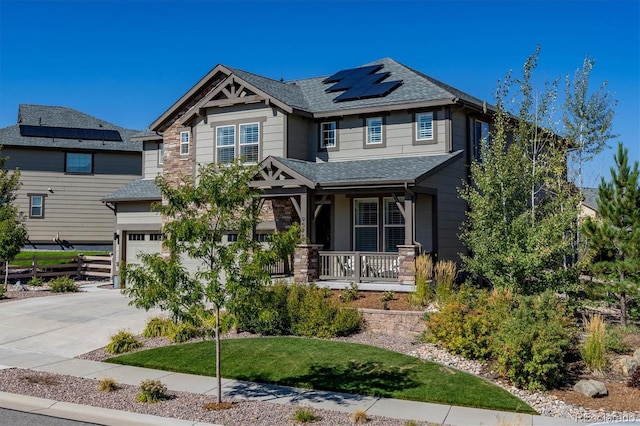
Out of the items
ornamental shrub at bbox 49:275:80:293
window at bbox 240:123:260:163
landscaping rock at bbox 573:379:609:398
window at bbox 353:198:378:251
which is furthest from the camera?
ornamental shrub at bbox 49:275:80:293

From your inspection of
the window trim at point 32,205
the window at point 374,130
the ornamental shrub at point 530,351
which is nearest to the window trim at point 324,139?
the window at point 374,130

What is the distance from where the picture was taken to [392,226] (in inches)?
759

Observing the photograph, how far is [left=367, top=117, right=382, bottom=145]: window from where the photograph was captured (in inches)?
796

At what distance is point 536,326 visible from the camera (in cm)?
973

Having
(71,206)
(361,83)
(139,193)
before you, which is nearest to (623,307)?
(361,83)

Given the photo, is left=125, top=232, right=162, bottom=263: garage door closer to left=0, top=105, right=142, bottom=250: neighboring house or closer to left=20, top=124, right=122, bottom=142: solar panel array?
left=0, top=105, right=142, bottom=250: neighboring house

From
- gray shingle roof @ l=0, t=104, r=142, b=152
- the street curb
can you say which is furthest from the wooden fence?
the street curb

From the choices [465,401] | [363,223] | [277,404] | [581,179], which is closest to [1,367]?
[277,404]

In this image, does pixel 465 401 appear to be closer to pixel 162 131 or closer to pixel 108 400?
pixel 108 400

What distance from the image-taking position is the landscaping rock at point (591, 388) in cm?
900

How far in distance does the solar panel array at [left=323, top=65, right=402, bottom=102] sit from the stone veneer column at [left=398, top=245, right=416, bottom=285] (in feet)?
21.8

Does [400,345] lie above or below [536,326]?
below

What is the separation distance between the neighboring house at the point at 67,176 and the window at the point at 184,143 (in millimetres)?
8467

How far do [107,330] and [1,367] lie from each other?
3409mm
